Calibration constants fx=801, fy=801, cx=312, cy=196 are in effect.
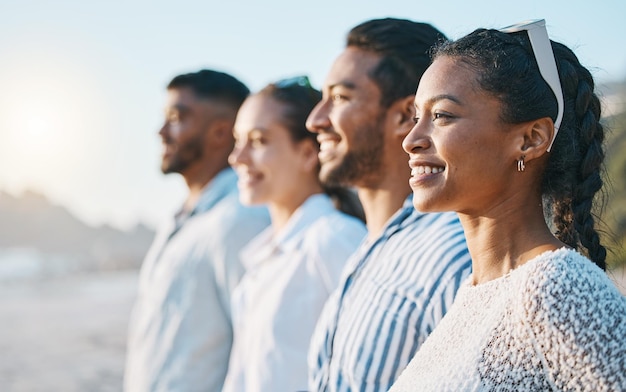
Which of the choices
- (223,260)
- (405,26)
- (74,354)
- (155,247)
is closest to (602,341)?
(405,26)

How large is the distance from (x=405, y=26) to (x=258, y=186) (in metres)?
1.22

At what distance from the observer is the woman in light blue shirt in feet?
10.8

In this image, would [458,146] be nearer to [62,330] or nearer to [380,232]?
[380,232]

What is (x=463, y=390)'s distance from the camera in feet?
5.43

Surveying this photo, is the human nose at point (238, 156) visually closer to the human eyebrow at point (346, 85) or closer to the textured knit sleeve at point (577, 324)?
the human eyebrow at point (346, 85)

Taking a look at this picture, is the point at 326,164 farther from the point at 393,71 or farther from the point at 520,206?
the point at 520,206

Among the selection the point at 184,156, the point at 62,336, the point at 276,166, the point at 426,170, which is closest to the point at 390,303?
the point at 426,170

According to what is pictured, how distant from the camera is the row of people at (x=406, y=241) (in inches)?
63.5

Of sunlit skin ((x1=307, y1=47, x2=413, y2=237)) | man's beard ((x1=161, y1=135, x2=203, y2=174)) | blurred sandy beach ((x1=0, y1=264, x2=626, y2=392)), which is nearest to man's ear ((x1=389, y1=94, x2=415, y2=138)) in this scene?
sunlit skin ((x1=307, y1=47, x2=413, y2=237))

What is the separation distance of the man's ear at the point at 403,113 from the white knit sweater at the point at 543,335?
52.0 inches

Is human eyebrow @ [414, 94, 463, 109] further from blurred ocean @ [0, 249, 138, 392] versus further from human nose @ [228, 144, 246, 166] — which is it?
blurred ocean @ [0, 249, 138, 392]

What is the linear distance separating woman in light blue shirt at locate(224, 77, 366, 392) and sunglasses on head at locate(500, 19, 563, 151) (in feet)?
5.10

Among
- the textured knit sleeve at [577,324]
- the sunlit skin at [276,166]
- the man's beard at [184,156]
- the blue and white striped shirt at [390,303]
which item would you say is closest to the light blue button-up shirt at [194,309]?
the sunlit skin at [276,166]

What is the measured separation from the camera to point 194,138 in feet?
16.5
